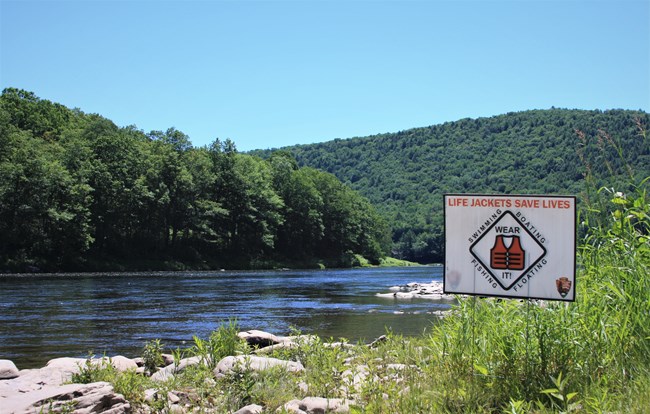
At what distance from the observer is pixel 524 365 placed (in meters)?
5.06

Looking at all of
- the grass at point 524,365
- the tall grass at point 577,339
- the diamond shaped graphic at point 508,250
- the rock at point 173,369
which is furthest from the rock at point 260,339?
the diamond shaped graphic at point 508,250

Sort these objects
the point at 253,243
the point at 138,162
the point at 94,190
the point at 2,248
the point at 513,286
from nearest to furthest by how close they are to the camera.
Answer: the point at 513,286 < the point at 2,248 < the point at 94,190 < the point at 138,162 < the point at 253,243

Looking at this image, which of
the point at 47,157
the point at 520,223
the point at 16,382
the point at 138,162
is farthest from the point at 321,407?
the point at 138,162

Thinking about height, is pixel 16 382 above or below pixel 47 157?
below

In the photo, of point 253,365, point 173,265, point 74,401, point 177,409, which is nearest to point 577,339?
point 253,365

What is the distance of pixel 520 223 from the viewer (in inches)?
197

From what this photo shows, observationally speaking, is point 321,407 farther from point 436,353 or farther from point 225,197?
point 225,197

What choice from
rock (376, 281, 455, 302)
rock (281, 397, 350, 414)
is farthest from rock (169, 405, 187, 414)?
rock (376, 281, 455, 302)

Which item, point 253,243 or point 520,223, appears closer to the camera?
point 520,223

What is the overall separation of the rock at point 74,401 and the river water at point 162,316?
202 inches

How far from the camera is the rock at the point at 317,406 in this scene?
5207mm

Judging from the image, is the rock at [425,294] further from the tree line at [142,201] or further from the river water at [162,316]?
the tree line at [142,201]

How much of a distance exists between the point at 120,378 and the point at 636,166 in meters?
6.26

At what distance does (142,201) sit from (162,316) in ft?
144
